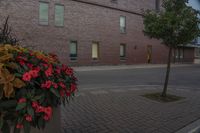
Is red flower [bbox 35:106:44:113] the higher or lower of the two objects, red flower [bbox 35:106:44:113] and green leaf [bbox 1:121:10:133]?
the higher

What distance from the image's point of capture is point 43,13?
2550 centimetres

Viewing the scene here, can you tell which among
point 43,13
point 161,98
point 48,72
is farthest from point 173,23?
point 43,13

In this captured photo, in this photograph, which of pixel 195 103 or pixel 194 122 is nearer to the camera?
pixel 194 122

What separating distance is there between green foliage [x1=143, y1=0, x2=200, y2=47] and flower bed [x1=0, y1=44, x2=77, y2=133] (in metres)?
6.95

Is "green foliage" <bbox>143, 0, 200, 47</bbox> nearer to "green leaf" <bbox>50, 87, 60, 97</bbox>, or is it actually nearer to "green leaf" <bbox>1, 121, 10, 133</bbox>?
"green leaf" <bbox>50, 87, 60, 97</bbox>

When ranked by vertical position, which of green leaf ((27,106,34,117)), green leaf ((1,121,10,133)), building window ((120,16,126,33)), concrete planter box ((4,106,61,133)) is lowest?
concrete planter box ((4,106,61,133))

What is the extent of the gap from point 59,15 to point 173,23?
18.1 metres

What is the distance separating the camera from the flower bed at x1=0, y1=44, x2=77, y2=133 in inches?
120

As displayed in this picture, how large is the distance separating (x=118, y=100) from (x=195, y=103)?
246 cm

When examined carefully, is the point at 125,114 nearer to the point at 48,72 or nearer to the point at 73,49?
the point at 48,72

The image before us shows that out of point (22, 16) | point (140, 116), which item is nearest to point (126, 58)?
point (22, 16)

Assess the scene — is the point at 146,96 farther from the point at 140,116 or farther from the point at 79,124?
the point at 79,124

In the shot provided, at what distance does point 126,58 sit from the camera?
3394cm

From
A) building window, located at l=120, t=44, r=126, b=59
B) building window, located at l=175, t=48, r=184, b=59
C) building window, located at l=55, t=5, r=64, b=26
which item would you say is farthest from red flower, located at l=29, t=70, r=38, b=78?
building window, located at l=175, t=48, r=184, b=59
